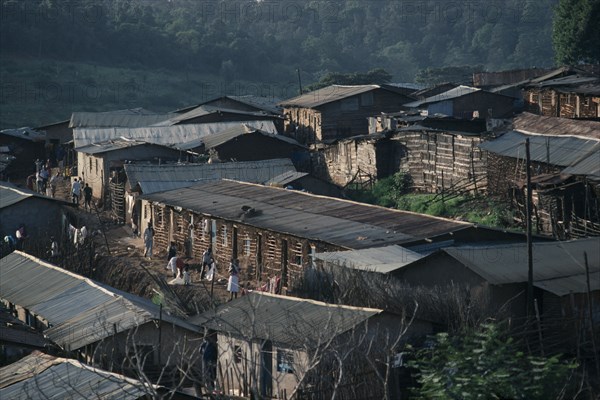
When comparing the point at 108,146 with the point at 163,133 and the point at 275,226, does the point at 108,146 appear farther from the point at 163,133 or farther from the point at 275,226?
the point at 275,226

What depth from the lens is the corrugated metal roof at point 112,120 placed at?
2112 inches

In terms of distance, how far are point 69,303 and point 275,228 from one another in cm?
628

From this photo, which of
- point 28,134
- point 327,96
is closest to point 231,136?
point 327,96

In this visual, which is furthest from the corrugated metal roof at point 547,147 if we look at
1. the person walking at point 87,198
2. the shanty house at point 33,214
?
the person walking at point 87,198

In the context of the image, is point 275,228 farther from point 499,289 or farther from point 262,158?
point 262,158

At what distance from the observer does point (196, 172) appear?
3934cm

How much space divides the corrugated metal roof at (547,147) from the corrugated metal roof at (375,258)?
7417mm

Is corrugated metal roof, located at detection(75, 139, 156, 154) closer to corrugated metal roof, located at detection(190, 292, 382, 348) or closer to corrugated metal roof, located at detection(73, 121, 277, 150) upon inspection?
corrugated metal roof, located at detection(73, 121, 277, 150)

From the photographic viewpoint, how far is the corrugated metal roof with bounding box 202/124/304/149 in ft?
144

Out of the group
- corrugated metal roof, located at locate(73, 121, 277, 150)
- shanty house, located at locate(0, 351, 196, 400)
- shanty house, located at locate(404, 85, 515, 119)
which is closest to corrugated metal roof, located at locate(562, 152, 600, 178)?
shanty house, located at locate(0, 351, 196, 400)

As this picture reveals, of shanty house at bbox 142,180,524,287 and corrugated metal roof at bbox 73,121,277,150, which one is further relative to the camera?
corrugated metal roof at bbox 73,121,277,150

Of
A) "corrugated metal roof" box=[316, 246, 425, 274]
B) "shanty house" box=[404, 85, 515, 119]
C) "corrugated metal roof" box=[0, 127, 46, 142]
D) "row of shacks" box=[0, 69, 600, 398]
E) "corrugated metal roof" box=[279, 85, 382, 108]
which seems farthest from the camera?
"corrugated metal roof" box=[0, 127, 46, 142]

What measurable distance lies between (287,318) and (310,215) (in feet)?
33.8

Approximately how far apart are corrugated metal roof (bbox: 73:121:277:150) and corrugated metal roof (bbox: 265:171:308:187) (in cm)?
706
